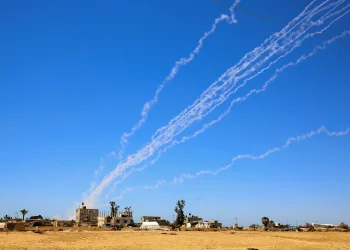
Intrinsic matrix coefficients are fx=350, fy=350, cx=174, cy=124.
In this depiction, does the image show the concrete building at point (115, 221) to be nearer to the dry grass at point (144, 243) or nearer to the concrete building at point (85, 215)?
the concrete building at point (85, 215)

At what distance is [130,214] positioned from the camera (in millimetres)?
142250

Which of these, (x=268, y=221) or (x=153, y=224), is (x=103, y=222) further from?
(x=268, y=221)

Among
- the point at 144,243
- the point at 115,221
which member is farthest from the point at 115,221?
the point at 144,243

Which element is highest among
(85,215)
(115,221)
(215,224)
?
(85,215)

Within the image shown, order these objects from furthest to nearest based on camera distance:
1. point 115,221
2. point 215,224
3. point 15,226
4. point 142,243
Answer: point 215,224, point 115,221, point 15,226, point 142,243

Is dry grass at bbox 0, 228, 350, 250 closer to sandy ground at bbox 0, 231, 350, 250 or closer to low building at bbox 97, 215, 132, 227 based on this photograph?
sandy ground at bbox 0, 231, 350, 250

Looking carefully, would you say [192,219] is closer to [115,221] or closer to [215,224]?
[215,224]

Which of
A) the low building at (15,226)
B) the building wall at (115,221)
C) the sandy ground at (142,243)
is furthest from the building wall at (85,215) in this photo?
the sandy ground at (142,243)

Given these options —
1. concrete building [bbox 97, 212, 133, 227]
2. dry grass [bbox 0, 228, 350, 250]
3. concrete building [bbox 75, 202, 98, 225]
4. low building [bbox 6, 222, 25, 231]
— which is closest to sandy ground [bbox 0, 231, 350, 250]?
dry grass [bbox 0, 228, 350, 250]

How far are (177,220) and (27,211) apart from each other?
2730 inches

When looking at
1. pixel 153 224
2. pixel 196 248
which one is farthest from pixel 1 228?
pixel 196 248

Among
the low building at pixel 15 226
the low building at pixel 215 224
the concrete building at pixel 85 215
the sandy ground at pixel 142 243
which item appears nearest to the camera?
the sandy ground at pixel 142 243

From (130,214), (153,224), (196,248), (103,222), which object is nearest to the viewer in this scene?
(196,248)

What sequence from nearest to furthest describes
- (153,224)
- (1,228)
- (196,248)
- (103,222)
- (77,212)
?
(196,248) → (1,228) → (153,224) → (103,222) → (77,212)
